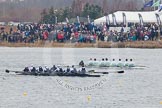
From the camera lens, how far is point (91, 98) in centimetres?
4944

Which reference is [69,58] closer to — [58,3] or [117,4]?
[117,4]

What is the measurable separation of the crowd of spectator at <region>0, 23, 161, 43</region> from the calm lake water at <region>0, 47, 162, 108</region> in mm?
8086

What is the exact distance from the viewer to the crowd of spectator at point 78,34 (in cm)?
8619

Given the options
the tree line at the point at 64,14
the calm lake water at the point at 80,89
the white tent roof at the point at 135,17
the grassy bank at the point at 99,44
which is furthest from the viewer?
the tree line at the point at 64,14

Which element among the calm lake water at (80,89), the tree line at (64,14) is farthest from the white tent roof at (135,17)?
the calm lake water at (80,89)

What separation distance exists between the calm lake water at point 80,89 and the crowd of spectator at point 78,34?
26.5ft

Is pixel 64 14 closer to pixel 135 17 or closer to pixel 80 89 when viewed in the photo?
pixel 135 17

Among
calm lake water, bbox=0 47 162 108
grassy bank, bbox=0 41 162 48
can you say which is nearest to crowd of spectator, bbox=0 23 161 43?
grassy bank, bbox=0 41 162 48

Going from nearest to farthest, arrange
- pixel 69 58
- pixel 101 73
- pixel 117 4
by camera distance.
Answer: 1. pixel 101 73
2. pixel 69 58
3. pixel 117 4

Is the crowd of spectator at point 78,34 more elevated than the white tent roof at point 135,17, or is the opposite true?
the white tent roof at point 135,17

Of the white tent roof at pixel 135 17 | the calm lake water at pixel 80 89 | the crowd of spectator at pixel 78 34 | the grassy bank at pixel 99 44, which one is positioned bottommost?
the calm lake water at pixel 80 89

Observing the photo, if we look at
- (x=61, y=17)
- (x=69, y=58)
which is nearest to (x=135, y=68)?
(x=69, y=58)

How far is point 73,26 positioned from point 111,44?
160 inches

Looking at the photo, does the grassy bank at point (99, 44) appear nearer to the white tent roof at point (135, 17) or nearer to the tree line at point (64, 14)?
the white tent roof at point (135, 17)
